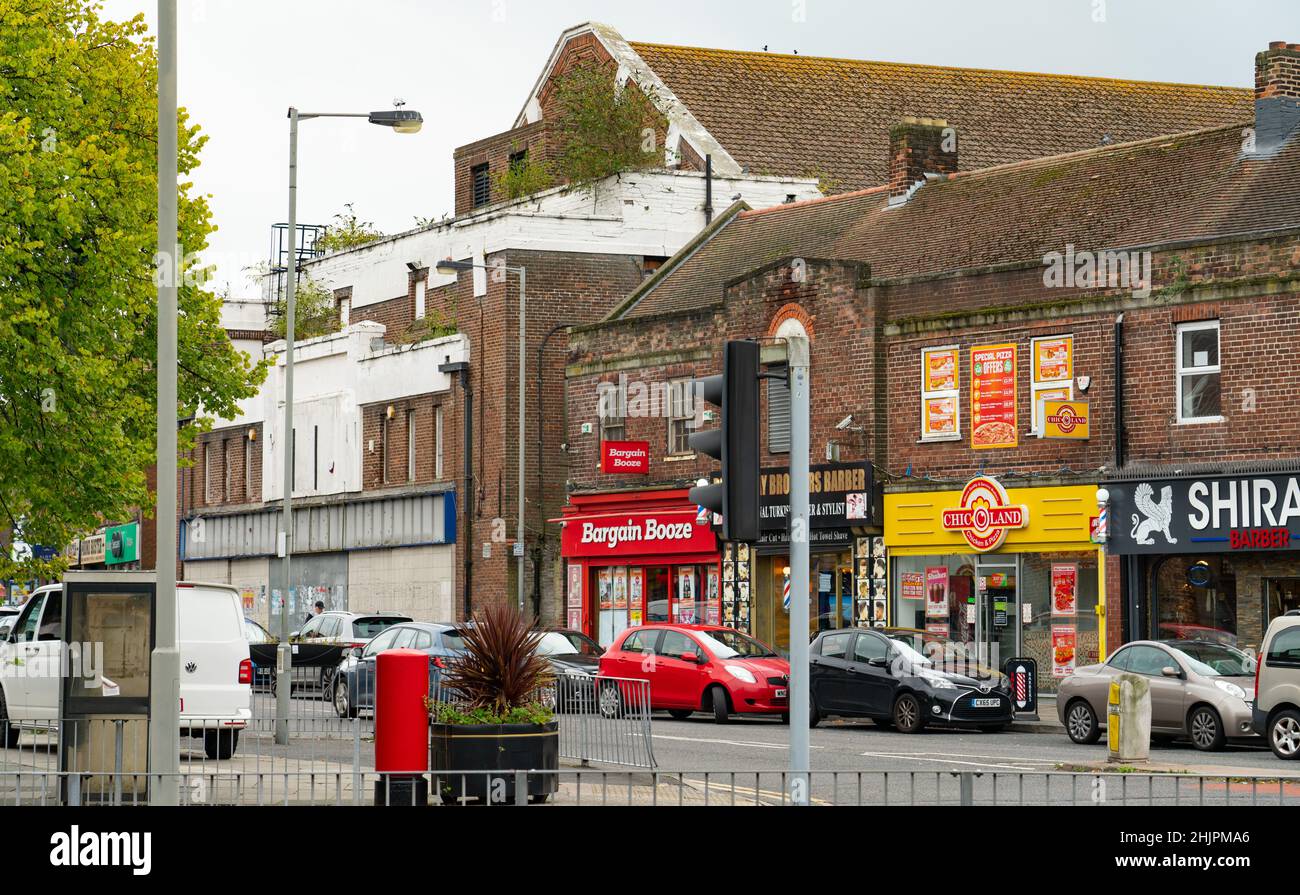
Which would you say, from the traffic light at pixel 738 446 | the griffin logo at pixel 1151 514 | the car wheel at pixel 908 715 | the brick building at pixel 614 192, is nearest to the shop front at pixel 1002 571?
the griffin logo at pixel 1151 514

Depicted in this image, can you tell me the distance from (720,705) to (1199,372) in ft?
30.6

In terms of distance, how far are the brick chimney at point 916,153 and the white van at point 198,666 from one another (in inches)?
840

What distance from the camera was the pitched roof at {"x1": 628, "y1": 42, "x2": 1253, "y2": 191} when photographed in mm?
51312

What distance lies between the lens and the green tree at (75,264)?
25688 mm

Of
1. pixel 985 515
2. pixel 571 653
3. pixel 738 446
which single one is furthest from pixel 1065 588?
pixel 738 446

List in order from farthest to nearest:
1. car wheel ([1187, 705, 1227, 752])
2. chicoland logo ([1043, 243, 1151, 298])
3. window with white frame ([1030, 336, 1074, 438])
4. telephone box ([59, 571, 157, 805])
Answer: window with white frame ([1030, 336, 1074, 438])
chicoland logo ([1043, 243, 1151, 298])
car wheel ([1187, 705, 1227, 752])
telephone box ([59, 571, 157, 805])

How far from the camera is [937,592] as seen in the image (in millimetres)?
36219

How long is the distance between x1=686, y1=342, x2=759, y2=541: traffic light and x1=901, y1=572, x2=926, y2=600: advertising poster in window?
2408 cm

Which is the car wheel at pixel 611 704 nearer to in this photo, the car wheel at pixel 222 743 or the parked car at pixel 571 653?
the parked car at pixel 571 653

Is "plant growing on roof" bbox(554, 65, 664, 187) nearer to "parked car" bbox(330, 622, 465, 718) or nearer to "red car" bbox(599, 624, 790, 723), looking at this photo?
"parked car" bbox(330, 622, 465, 718)

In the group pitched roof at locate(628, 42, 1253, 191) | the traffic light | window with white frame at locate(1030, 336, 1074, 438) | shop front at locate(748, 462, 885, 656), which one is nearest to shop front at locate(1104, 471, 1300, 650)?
window with white frame at locate(1030, 336, 1074, 438)

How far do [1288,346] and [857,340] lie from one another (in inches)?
346

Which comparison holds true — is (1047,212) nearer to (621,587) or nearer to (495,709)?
(621,587)
